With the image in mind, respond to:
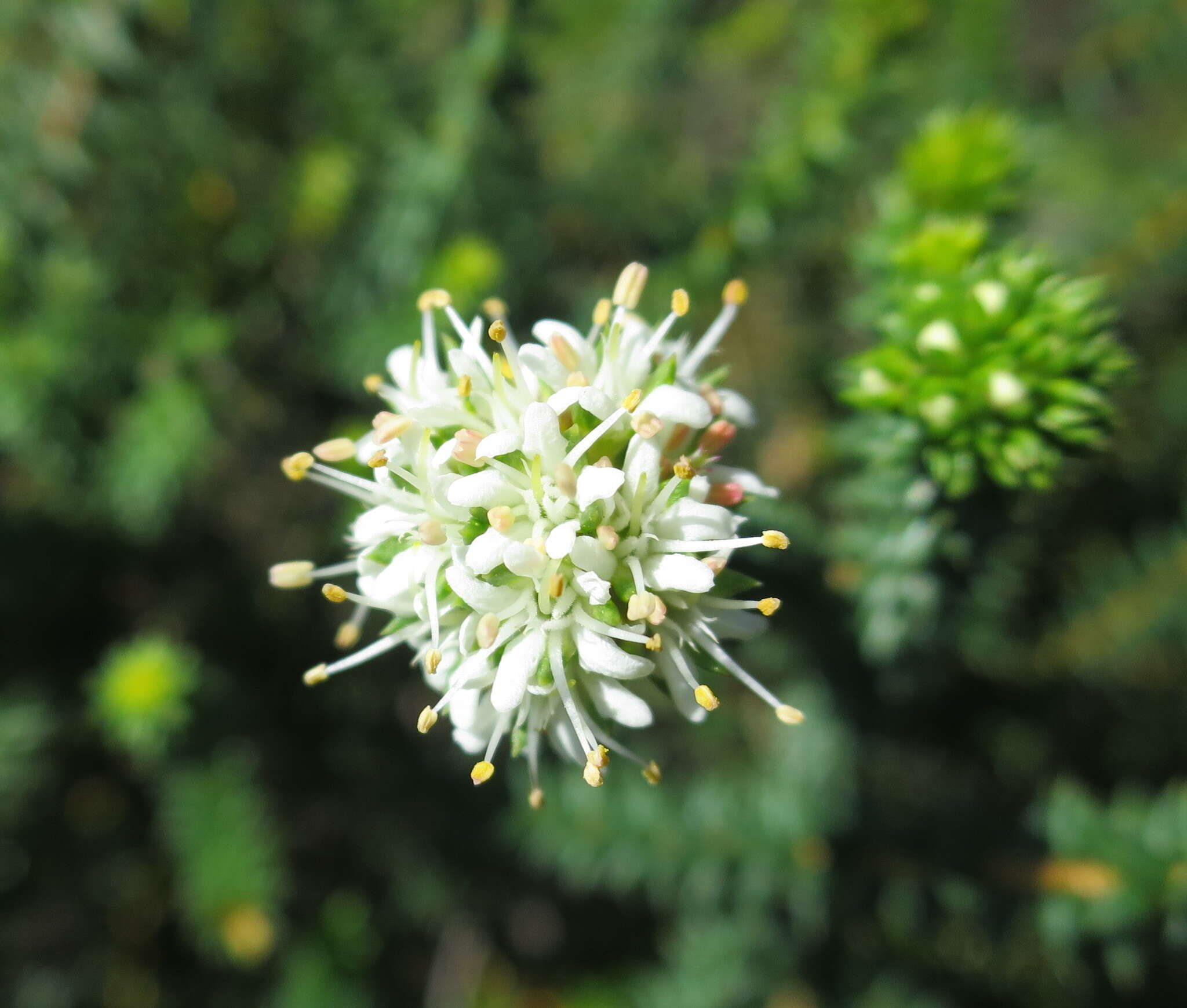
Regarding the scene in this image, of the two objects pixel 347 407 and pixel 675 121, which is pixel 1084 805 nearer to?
pixel 347 407

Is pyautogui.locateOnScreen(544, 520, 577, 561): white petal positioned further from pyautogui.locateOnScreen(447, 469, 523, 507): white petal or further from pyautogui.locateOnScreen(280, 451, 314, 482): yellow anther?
pyautogui.locateOnScreen(280, 451, 314, 482): yellow anther

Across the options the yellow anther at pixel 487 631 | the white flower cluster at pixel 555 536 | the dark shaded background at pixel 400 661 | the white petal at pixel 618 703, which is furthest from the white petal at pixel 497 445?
the dark shaded background at pixel 400 661

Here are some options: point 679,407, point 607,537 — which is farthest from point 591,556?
point 679,407

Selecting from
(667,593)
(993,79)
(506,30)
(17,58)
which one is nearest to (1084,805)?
(667,593)

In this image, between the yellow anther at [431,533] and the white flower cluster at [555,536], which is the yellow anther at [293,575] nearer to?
the white flower cluster at [555,536]

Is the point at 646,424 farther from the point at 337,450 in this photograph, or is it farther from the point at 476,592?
the point at 337,450
